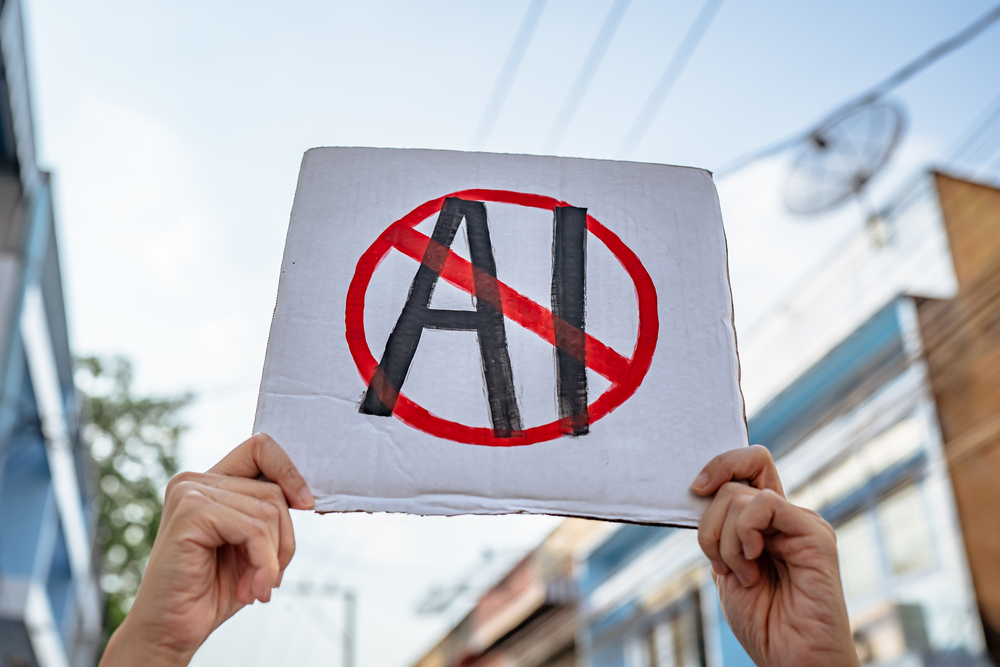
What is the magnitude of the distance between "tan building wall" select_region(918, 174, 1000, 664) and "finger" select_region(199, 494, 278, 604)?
21.2 feet

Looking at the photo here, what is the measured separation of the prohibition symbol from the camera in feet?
4.54

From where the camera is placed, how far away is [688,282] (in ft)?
5.07

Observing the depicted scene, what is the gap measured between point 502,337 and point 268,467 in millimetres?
459

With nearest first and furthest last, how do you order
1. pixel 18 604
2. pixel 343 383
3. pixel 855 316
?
pixel 343 383 < pixel 855 316 < pixel 18 604

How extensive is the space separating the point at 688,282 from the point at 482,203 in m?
0.43

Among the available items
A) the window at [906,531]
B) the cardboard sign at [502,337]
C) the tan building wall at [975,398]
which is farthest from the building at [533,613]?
the cardboard sign at [502,337]

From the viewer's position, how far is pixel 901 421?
7117 mm

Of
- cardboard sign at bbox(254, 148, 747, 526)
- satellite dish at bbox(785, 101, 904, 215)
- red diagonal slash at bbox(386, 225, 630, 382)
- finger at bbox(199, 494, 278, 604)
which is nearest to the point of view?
finger at bbox(199, 494, 278, 604)

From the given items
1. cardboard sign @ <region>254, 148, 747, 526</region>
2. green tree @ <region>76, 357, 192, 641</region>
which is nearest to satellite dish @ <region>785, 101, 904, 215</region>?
cardboard sign @ <region>254, 148, 747, 526</region>

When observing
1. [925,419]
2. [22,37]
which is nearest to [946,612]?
[925,419]

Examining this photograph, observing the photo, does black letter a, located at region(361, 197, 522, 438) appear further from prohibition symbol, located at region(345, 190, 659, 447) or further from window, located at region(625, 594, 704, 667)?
window, located at region(625, 594, 704, 667)

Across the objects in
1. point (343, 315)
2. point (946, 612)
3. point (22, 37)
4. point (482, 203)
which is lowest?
point (946, 612)

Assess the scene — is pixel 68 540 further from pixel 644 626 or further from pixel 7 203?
pixel 644 626

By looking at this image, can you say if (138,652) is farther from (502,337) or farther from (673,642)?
(673,642)
